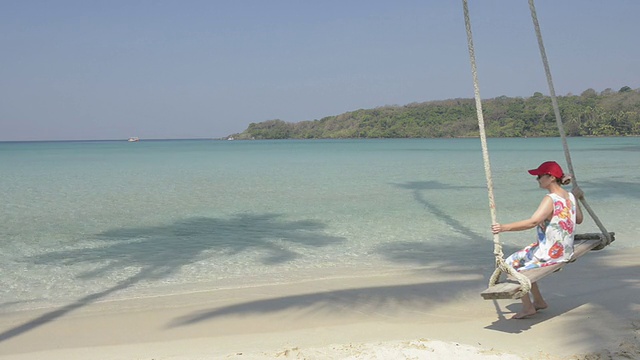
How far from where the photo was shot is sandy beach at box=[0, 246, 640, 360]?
191 inches

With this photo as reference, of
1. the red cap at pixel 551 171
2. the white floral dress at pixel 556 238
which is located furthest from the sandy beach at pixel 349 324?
the red cap at pixel 551 171

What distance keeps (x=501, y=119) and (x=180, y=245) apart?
130118 millimetres

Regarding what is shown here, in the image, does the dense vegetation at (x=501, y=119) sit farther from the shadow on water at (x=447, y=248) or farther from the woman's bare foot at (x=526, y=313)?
the woman's bare foot at (x=526, y=313)

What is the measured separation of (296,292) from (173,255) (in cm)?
343

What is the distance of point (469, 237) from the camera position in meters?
11.5

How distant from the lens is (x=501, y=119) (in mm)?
132750

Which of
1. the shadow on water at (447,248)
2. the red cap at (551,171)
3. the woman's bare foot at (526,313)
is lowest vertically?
the shadow on water at (447,248)

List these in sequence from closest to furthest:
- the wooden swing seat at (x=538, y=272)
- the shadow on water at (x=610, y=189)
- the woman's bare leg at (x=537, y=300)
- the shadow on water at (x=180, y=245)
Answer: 1. the wooden swing seat at (x=538, y=272)
2. the woman's bare leg at (x=537, y=300)
3. the shadow on water at (x=180, y=245)
4. the shadow on water at (x=610, y=189)

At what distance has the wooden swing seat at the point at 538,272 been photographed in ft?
15.1

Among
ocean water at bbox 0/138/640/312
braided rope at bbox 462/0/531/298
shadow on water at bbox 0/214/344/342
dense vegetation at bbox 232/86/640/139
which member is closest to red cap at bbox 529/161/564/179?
braided rope at bbox 462/0/531/298

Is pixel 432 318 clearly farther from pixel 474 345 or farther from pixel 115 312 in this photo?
pixel 115 312

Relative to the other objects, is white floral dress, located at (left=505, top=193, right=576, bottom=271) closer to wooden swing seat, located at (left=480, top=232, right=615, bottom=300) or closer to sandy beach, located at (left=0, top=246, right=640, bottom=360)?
wooden swing seat, located at (left=480, top=232, right=615, bottom=300)

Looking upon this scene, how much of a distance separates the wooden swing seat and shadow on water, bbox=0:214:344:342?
184 inches

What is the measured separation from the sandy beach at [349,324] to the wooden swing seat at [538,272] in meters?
0.46
